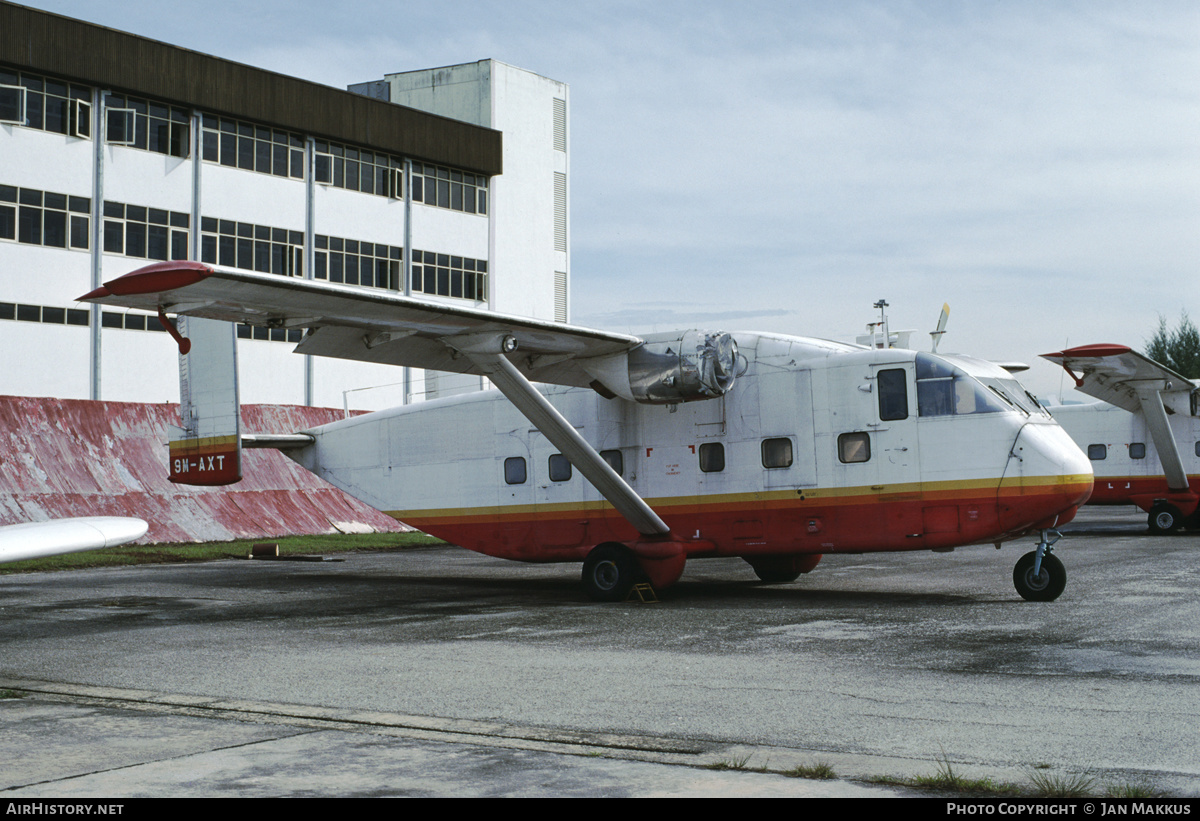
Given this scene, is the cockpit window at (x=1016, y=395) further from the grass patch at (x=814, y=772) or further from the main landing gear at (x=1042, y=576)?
the grass patch at (x=814, y=772)

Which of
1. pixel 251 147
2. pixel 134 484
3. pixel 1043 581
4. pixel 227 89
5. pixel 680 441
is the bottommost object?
pixel 1043 581

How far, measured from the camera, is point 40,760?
21.2 ft

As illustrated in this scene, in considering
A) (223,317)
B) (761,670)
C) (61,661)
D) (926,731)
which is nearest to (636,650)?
(761,670)

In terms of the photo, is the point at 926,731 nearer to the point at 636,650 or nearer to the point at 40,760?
the point at 636,650

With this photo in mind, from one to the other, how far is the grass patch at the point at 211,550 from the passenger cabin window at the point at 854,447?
12.8 metres

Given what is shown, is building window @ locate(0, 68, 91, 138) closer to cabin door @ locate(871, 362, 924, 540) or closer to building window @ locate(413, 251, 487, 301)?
building window @ locate(413, 251, 487, 301)

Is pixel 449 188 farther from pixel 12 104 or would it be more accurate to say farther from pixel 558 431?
pixel 558 431

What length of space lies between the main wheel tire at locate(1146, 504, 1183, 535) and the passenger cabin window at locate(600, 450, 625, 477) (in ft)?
66.0

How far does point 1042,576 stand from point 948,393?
8.47ft

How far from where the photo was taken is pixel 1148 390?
91.6 feet

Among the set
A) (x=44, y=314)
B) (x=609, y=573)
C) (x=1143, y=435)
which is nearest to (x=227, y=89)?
(x=44, y=314)

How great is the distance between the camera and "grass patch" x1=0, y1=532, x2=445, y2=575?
22.1m

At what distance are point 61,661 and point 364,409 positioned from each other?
3373 centimetres

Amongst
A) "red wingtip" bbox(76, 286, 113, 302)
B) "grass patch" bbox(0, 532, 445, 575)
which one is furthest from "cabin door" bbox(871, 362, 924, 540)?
"grass patch" bbox(0, 532, 445, 575)
